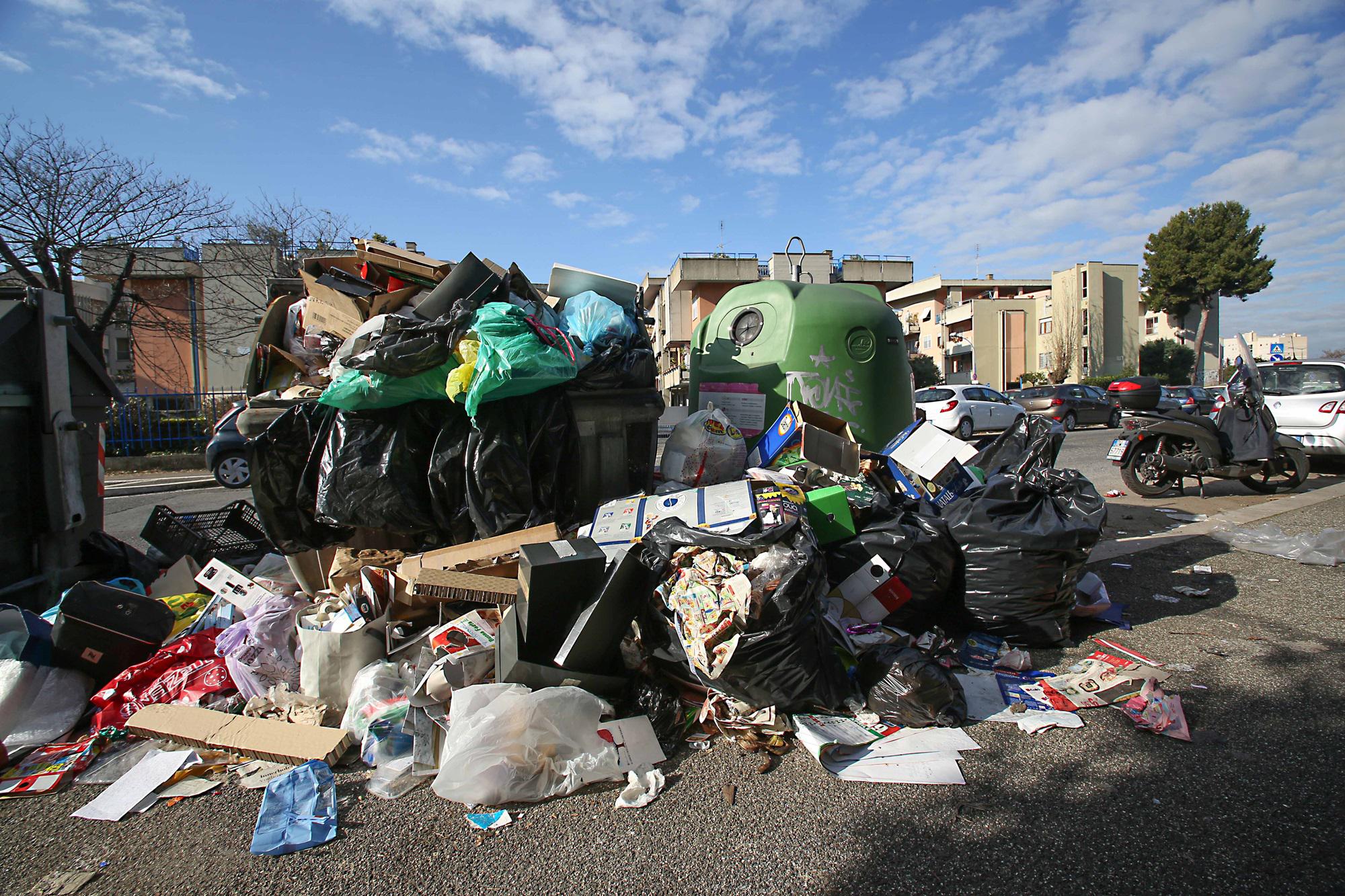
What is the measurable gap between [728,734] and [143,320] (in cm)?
1766

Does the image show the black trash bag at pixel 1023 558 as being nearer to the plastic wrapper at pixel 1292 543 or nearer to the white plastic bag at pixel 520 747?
the white plastic bag at pixel 520 747

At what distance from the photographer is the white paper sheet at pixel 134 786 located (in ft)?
6.33

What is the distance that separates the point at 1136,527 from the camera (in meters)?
5.16

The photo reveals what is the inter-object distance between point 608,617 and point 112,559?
9.91 ft

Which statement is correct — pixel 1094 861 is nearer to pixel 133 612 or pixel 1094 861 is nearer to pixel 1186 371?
pixel 133 612

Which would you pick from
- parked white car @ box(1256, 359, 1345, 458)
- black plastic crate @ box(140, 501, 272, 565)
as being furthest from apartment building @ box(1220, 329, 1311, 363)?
black plastic crate @ box(140, 501, 272, 565)

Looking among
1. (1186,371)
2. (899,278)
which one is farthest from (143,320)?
(1186,371)

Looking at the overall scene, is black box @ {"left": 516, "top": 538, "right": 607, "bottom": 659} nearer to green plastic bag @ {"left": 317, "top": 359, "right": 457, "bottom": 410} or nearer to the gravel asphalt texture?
the gravel asphalt texture

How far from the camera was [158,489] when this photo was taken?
32.4 feet

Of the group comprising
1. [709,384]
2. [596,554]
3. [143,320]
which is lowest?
[596,554]

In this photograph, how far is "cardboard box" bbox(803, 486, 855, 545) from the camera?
302 centimetres

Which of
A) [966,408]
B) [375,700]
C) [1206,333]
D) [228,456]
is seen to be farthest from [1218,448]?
[1206,333]

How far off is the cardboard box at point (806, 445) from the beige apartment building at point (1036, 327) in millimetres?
34176

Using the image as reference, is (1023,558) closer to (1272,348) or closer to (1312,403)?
(1312,403)
